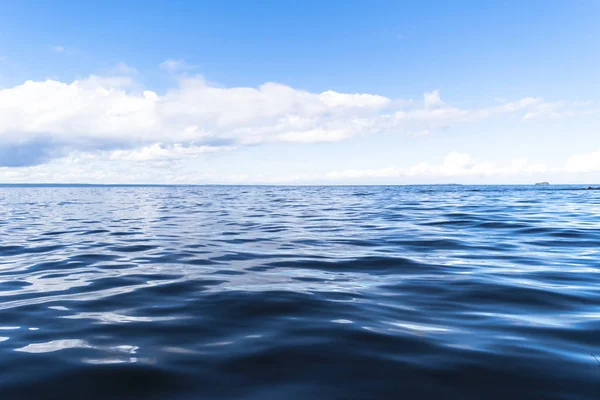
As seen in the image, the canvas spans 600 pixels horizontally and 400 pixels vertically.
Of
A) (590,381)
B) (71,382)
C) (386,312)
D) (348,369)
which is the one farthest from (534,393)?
(71,382)

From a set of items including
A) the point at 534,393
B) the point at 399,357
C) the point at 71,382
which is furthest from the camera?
the point at 399,357

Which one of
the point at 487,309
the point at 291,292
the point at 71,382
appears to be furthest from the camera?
the point at 291,292

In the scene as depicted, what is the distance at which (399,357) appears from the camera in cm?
409

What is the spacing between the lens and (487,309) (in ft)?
18.8

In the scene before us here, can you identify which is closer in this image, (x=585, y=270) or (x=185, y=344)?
(x=185, y=344)

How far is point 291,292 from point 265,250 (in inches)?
194

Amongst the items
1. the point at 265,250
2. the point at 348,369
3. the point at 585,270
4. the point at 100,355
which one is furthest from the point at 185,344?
the point at 585,270

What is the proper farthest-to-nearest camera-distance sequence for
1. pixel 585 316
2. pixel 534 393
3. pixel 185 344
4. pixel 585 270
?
1. pixel 585 270
2. pixel 585 316
3. pixel 185 344
4. pixel 534 393

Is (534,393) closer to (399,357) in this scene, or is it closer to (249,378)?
(399,357)

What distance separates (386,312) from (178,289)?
156 inches

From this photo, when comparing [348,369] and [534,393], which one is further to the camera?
[348,369]

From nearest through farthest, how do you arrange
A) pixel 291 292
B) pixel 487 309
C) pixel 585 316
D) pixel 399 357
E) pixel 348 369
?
pixel 348 369 → pixel 399 357 → pixel 585 316 → pixel 487 309 → pixel 291 292

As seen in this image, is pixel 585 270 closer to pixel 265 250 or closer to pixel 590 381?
pixel 590 381

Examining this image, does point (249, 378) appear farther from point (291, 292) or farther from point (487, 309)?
point (487, 309)
